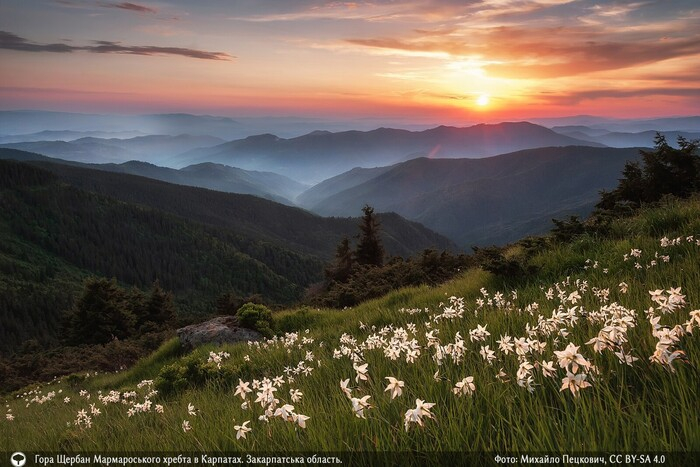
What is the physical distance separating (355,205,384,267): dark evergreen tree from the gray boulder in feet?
116

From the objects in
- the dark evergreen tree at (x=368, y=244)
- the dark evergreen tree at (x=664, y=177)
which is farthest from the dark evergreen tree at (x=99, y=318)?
the dark evergreen tree at (x=664, y=177)

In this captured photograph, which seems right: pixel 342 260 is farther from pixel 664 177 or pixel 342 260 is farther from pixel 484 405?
pixel 484 405

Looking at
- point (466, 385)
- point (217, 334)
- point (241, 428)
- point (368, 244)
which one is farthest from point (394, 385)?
point (368, 244)

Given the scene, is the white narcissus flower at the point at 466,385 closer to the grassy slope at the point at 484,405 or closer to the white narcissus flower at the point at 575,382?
the grassy slope at the point at 484,405

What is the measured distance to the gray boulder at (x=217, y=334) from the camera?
44.7 feet

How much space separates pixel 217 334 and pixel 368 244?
1477 inches

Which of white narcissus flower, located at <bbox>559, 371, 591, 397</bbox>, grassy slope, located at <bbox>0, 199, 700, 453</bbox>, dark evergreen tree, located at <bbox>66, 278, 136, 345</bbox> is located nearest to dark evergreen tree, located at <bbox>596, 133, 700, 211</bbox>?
grassy slope, located at <bbox>0, 199, 700, 453</bbox>

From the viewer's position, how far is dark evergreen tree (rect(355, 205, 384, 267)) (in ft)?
165

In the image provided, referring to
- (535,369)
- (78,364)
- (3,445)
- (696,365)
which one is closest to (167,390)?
(3,445)

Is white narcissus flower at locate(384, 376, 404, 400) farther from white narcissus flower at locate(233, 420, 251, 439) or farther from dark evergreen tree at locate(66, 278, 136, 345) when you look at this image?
dark evergreen tree at locate(66, 278, 136, 345)

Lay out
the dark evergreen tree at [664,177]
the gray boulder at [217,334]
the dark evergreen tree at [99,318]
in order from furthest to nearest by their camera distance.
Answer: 1. the dark evergreen tree at [99,318]
2. the dark evergreen tree at [664,177]
3. the gray boulder at [217,334]

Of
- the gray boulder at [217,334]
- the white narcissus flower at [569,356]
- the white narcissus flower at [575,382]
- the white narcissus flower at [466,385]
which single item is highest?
the white narcissus flower at [569,356]

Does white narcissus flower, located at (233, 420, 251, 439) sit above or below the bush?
above

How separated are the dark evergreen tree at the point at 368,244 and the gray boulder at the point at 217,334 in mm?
35369
